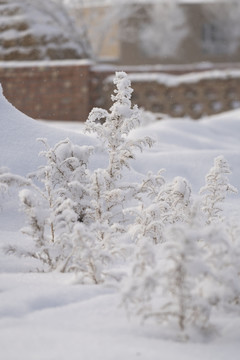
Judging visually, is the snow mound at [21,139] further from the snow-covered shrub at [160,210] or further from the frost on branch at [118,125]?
the snow-covered shrub at [160,210]

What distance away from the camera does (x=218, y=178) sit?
9.56ft

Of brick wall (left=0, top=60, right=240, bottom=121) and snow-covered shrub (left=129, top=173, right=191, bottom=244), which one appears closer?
snow-covered shrub (left=129, top=173, right=191, bottom=244)

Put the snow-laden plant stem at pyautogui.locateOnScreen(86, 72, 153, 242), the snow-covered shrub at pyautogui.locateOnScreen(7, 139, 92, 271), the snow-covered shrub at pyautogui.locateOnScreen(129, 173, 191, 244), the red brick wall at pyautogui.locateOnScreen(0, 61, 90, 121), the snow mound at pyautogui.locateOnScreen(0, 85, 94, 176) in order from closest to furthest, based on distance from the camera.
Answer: the snow-covered shrub at pyautogui.locateOnScreen(7, 139, 92, 271) → the snow-covered shrub at pyautogui.locateOnScreen(129, 173, 191, 244) → the snow-laden plant stem at pyautogui.locateOnScreen(86, 72, 153, 242) → the snow mound at pyautogui.locateOnScreen(0, 85, 94, 176) → the red brick wall at pyautogui.locateOnScreen(0, 61, 90, 121)

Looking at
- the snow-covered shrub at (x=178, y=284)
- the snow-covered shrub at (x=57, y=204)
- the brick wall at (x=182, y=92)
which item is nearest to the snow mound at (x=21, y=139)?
the snow-covered shrub at (x=57, y=204)

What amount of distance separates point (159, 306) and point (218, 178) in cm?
118

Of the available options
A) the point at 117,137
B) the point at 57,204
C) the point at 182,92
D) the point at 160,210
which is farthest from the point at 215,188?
the point at 182,92

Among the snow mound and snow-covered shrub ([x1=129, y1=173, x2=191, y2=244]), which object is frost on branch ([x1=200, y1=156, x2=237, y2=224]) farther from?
the snow mound

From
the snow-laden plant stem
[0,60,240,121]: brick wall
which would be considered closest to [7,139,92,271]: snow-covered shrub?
the snow-laden plant stem

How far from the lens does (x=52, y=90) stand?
10.2 m

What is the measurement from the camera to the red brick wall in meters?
10.2

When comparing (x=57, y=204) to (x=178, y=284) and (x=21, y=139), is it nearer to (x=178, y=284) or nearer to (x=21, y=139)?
(x=178, y=284)

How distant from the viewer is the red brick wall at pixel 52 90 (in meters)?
10.2

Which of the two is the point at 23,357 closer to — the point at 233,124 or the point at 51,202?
the point at 51,202

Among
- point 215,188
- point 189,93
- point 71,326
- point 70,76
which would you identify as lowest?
point 71,326
